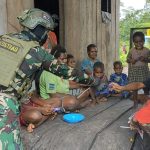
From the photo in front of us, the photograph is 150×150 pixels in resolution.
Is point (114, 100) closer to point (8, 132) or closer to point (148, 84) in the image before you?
point (148, 84)

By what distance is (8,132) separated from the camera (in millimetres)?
2971

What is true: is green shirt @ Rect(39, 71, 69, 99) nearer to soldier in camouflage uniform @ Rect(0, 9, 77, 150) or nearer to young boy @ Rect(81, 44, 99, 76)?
soldier in camouflage uniform @ Rect(0, 9, 77, 150)

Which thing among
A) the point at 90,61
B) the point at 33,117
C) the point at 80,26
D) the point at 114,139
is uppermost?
the point at 80,26

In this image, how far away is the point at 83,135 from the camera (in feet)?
12.0

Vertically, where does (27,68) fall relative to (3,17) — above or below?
below

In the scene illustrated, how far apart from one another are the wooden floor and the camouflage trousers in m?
0.65

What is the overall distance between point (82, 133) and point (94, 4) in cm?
394

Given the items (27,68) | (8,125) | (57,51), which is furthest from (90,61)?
(8,125)

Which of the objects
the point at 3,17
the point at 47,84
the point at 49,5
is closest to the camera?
the point at 47,84

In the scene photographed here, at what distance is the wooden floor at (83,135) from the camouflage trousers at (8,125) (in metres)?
0.65

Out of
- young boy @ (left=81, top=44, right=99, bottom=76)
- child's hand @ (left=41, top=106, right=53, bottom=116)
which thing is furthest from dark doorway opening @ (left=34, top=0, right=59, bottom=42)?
child's hand @ (left=41, top=106, right=53, bottom=116)

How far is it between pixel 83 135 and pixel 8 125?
917 mm

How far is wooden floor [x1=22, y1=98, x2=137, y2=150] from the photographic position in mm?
3500

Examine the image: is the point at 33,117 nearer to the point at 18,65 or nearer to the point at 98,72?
the point at 18,65
